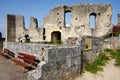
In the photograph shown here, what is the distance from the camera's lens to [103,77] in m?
8.76

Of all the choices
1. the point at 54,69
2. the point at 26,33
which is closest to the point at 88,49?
the point at 54,69

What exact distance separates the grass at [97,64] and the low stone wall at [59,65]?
962mm

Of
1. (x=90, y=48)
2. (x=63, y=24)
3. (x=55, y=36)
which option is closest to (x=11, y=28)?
(x=55, y=36)

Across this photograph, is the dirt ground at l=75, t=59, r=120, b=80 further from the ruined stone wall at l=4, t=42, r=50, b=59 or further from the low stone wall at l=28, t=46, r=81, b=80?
the ruined stone wall at l=4, t=42, r=50, b=59

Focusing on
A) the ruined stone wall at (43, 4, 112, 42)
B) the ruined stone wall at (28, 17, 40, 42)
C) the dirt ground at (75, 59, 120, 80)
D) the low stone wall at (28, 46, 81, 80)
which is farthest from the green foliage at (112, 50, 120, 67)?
the ruined stone wall at (28, 17, 40, 42)

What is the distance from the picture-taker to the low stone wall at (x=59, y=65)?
6707mm

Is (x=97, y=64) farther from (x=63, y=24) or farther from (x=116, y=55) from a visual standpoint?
(x=63, y=24)

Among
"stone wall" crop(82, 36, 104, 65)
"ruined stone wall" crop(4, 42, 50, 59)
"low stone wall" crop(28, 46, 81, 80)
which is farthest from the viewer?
"stone wall" crop(82, 36, 104, 65)

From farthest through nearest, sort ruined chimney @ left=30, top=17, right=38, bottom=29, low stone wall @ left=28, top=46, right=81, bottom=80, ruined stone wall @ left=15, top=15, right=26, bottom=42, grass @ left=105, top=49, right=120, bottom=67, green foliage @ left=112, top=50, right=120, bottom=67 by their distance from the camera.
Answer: ruined stone wall @ left=15, top=15, right=26, bottom=42 < ruined chimney @ left=30, top=17, right=38, bottom=29 < grass @ left=105, top=49, right=120, bottom=67 < green foliage @ left=112, top=50, right=120, bottom=67 < low stone wall @ left=28, top=46, right=81, bottom=80

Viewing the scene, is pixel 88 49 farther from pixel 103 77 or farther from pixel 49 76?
pixel 49 76

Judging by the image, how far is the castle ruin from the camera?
1961cm

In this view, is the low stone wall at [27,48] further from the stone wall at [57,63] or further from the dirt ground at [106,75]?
the dirt ground at [106,75]

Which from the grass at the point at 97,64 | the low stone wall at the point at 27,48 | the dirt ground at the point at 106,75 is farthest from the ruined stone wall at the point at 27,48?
the grass at the point at 97,64

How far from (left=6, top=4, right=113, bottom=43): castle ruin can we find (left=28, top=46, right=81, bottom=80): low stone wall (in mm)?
11071
